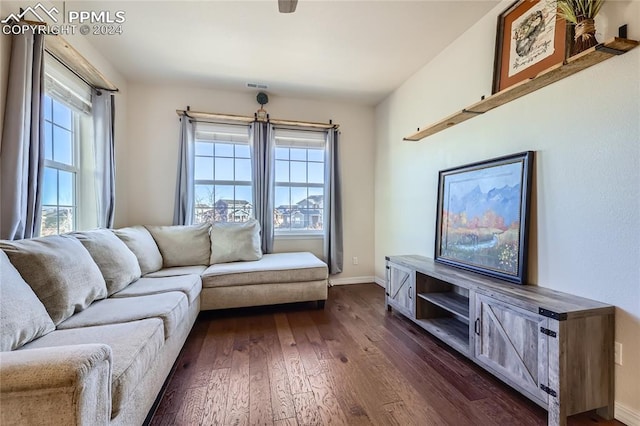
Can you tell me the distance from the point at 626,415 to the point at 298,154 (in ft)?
11.9

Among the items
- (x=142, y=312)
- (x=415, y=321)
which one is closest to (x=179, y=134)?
(x=142, y=312)

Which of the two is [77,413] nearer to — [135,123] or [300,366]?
[300,366]

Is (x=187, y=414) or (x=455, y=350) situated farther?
(x=455, y=350)

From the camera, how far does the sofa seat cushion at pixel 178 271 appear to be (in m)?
2.51

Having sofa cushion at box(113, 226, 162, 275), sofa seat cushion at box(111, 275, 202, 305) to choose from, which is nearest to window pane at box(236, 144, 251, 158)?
sofa cushion at box(113, 226, 162, 275)

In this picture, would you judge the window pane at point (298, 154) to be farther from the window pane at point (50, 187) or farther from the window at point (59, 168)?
the window pane at point (50, 187)

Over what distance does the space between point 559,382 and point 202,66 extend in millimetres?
3815

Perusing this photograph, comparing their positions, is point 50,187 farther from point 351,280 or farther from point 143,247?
point 351,280

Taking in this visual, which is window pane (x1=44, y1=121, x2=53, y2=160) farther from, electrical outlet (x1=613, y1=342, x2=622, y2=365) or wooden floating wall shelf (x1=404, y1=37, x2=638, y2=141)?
electrical outlet (x1=613, y1=342, x2=622, y2=365)

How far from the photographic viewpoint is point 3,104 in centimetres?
165

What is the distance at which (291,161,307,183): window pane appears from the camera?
383 cm

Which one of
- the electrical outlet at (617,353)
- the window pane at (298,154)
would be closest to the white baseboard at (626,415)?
the electrical outlet at (617,353)

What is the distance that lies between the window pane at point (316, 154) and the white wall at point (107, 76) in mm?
2325

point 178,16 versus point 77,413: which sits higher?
point 178,16
